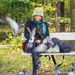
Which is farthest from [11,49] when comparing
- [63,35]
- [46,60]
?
[63,35]

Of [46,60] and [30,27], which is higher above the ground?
[30,27]

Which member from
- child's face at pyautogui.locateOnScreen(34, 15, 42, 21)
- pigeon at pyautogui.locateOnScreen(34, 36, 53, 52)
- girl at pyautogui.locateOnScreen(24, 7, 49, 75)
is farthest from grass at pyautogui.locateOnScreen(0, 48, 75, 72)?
child's face at pyautogui.locateOnScreen(34, 15, 42, 21)

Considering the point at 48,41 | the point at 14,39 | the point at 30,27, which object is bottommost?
the point at 14,39

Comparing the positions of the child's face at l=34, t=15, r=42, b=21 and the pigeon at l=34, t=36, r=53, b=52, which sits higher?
the child's face at l=34, t=15, r=42, b=21

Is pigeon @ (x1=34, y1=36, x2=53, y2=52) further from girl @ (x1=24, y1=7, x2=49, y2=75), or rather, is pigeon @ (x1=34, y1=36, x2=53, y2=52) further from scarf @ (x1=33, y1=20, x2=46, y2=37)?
scarf @ (x1=33, y1=20, x2=46, y2=37)

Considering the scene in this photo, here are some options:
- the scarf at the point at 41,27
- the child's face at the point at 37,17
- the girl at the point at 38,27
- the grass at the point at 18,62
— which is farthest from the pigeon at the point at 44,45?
the grass at the point at 18,62

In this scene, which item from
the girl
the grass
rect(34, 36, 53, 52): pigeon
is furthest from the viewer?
the grass

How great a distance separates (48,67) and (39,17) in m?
1.42

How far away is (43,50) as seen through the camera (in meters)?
3.31

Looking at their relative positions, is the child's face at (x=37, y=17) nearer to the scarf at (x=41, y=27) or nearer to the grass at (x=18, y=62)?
the scarf at (x=41, y=27)

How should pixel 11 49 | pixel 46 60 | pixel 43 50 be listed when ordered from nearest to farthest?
pixel 43 50, pixel 46 60, pixel 11 49

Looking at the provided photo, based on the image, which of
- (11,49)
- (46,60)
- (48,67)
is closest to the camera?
(48,67)

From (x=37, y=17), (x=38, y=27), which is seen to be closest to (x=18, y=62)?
(x=38, y=27)

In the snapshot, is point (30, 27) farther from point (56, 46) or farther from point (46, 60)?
point (46, 60)
